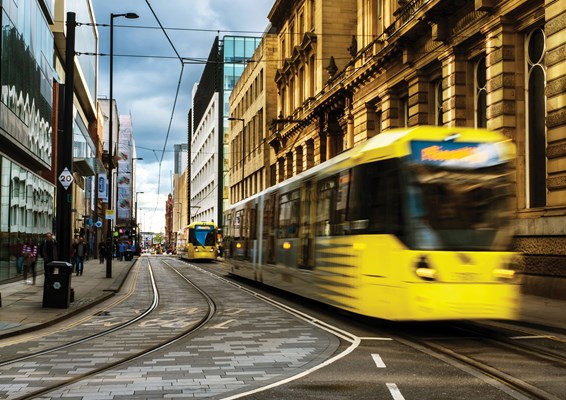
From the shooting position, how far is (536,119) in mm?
19953

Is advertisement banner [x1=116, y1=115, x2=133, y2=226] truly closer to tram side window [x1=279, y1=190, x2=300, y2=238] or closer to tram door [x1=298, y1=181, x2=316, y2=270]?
tram side window [x1=279, y1=190, x2=300, y2=238]

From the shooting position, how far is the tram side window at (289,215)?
1713cm

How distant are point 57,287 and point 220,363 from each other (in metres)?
8.03

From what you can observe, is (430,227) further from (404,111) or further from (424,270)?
(404,111)

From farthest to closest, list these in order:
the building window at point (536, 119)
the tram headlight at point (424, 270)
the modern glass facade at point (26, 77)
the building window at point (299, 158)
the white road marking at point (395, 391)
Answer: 1. the building window at point (299, 158)
2. the modern glass facade at point (26, 77)
3. the building window at point (536, 119)
4. the tram headlight at point (424, 270)
5. the white road marking at point (395, 391)

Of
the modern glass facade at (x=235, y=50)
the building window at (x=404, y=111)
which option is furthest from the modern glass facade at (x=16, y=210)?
the modern glass facade at (x=235, y=50)

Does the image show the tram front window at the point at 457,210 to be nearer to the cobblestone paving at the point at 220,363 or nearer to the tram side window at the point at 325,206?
the cobblestone paving at the point at 220,363

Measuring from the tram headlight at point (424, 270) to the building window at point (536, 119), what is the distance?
10.1 m

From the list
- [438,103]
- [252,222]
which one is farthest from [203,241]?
[438,103]

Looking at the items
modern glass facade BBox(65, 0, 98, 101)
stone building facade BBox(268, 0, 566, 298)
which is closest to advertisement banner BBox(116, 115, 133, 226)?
modern glass facade BBox(65, 0, 98, 101)

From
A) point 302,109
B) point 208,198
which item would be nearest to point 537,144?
point 302,109

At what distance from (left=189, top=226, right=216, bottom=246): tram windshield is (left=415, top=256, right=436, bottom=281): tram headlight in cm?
4199

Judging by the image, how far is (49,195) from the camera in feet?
111

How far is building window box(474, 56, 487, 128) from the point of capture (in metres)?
22.9
